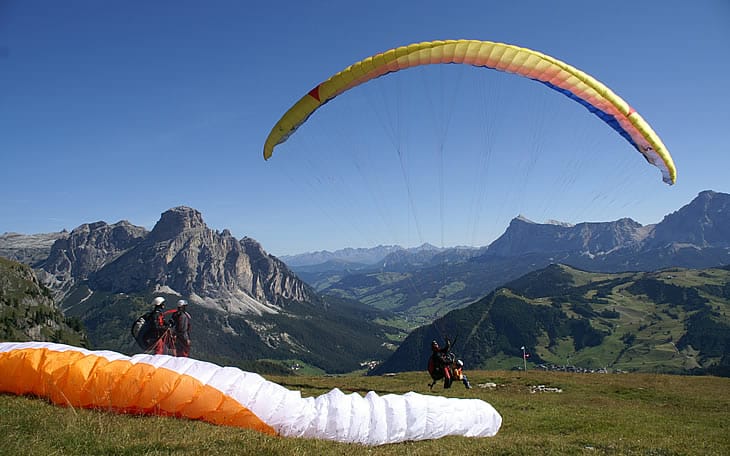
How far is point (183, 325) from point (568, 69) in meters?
18.3

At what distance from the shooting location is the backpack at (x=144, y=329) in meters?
14.2

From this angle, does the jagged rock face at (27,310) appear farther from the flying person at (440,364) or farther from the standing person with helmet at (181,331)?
the flying person at (440,364)

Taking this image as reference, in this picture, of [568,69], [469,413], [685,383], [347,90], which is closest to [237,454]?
[469,413]

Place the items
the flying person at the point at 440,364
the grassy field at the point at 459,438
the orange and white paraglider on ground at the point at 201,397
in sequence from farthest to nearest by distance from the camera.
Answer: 1. the flying person at the point at 440,364
2. the orange and white paraglider on ground at the point at 201,397
3. the grassy field at the point at 459,438

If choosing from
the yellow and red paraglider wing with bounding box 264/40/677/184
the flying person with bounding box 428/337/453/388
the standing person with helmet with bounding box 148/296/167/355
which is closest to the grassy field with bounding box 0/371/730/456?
the flying person with bounding box 428/337/453/388

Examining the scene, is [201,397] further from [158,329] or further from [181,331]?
[158,329]

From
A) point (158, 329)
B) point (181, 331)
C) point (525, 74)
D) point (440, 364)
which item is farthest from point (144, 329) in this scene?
point (525, 74)

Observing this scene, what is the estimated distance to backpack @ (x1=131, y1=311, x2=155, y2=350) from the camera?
1424 cm

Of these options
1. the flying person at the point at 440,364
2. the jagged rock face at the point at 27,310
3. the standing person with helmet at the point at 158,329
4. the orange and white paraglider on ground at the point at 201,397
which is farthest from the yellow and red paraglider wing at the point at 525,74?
the jagged rock face at the point at 27,310

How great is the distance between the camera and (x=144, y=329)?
14.4 metres

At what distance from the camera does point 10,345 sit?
34.7 ft

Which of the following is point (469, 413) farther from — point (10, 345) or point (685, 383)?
point (685, 383)

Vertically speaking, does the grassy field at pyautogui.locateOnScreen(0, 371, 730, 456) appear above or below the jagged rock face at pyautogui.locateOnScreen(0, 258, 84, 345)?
above

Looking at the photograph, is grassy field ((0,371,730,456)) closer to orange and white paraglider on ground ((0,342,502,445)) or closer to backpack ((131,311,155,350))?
orange and white paraglider on ground ((0,342,502,445))
